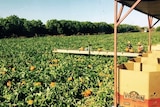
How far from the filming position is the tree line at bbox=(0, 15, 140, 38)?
51.1 metres

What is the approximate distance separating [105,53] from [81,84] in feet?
17.6

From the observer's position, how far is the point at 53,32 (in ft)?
200

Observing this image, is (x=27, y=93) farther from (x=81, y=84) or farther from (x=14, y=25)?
(x=14, y=25)

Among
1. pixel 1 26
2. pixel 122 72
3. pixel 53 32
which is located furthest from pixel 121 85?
pixel 53 32

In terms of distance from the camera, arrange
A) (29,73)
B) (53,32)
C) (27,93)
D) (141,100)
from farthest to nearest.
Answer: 1. (53,32)
2. (29,73)
3. (27,93)
4. (141,100)

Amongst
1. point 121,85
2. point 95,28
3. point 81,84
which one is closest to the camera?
point 121,85

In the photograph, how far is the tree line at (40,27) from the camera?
2010 inches

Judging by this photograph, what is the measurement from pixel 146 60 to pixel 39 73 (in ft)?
11.9

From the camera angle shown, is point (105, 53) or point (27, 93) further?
point (105, 53)

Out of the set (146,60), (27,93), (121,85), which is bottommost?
(27,93)

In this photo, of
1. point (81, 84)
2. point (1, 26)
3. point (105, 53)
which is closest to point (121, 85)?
point (81, 84)

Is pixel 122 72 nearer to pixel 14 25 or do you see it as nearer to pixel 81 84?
pixel 81 84

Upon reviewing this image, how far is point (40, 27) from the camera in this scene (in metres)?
58.7

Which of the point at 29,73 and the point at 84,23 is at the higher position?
the point at 84,23
